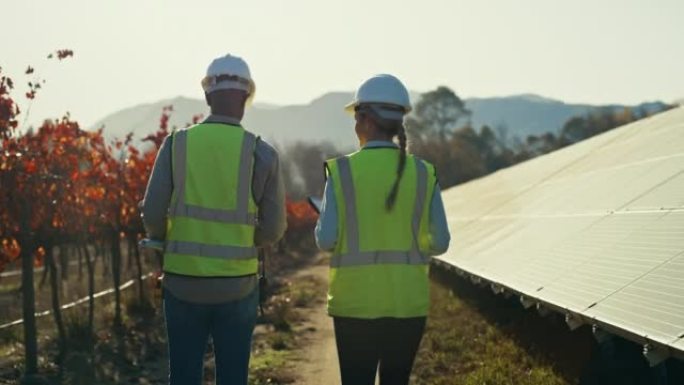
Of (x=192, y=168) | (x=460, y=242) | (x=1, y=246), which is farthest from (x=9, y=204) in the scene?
(x=460, y=242)

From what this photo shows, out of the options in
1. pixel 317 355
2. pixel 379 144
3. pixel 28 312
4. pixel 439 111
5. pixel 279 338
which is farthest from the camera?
pixel 439 111

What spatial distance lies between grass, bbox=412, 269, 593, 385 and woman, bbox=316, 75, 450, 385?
3973mm

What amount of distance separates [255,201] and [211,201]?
0.84 feet

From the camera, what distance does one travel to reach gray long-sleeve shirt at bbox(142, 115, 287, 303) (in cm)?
391

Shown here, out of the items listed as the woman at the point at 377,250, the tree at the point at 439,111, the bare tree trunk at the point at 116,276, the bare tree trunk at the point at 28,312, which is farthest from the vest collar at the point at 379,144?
the tree at the point at 439,111

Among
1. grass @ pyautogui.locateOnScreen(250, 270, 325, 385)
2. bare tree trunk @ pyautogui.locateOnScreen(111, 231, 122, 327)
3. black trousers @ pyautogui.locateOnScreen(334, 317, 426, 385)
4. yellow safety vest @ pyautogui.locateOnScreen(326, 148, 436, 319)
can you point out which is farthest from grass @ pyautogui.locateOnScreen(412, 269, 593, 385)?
bare tree trunk @ pyautogui.locateOnScreen(111, 231, 122, 327)

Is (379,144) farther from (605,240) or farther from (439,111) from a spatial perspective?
(439,111)

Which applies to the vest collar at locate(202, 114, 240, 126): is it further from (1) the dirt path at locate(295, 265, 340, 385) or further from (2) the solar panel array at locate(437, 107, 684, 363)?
(1) the dirt path at locate(295, 265, 340, 385)

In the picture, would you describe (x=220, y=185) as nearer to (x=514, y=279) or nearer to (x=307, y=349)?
(x=514, y=279)

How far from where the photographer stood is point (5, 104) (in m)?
9.70

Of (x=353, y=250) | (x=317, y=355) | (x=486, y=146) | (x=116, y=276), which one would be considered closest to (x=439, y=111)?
(x=486, y=146)

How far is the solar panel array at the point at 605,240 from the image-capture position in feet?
19.9

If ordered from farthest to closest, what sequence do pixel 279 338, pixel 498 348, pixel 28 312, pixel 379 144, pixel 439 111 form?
pixel 439 111
pixel 279 338
pixel 498 348
pixel 28 312
pixel 379 144

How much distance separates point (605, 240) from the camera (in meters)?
8.41
